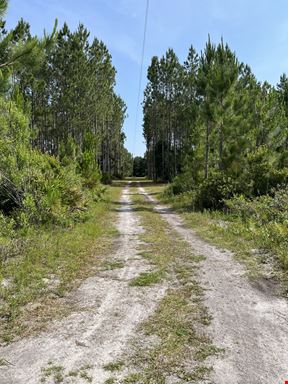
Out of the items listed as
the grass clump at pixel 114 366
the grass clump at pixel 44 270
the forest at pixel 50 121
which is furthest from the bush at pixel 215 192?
the grass clump at pixel 114 366

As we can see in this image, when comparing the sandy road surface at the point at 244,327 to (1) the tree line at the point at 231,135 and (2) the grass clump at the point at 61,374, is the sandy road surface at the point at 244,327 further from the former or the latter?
(1) the tree line at the point at 231,135

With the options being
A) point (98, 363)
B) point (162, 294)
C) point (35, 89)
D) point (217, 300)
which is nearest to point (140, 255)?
point (162, 294)

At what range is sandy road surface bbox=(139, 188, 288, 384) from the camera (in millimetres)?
3594

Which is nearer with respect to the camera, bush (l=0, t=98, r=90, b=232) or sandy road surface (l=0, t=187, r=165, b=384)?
sandy road surface (l=0, t=187, r=165, b=384)

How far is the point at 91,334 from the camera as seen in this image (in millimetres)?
4535

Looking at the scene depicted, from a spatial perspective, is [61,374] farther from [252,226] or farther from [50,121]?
[50,121]

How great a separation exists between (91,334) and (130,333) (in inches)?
18.5

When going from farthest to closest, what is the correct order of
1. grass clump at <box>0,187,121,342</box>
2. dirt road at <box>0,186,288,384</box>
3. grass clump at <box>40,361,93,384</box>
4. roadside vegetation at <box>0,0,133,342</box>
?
roadside vegetation at <box>0,0,133,342</box>
grass clump at <box>0,187,121,342</box>
dirt road at <box>0,186,288,384</box>
grass clump at <box>40,361,93,384</box>

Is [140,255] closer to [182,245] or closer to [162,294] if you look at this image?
[182,245]

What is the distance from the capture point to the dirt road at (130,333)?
364 cm

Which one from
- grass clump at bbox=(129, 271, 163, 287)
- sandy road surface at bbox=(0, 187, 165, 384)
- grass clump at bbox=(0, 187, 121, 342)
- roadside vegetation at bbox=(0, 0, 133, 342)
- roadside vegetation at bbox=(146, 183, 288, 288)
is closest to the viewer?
sandy road surface at bbox=(0, 187, 165, 384)

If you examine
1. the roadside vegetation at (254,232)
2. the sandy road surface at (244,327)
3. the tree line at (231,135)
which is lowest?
the sandy road surface at (244,327)

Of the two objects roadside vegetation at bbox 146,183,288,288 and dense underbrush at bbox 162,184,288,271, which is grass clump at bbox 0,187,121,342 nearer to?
roadside vegetation at bbox 146,183,288,288

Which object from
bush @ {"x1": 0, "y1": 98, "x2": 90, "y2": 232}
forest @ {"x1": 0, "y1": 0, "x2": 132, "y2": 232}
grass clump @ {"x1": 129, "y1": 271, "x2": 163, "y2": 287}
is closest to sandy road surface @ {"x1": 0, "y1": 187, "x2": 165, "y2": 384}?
grass clump @ {"x1": 129, "y1": 271, "x2": 163, "y2": 287}
